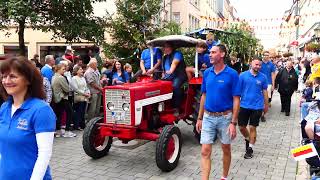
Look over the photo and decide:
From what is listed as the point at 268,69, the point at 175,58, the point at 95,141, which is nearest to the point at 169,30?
the point at 268,69

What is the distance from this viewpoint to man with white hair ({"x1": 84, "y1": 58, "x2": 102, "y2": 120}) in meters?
10.3

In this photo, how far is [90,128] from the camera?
684 cm

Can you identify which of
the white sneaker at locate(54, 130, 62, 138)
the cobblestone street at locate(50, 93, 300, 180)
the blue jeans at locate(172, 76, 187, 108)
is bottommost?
the cobblestone street at locate(50, 93, 300, 180)

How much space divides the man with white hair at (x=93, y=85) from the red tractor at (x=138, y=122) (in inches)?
122

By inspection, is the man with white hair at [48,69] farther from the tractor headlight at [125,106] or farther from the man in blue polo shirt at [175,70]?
the tractor headlight at [125,106]

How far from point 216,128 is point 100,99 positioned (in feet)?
19.3

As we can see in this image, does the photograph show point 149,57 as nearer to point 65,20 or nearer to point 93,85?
point 93,85

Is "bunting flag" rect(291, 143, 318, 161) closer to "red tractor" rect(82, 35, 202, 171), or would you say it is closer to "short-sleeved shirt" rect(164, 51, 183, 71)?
"red tractor" rect(82, 35, 202, 171)

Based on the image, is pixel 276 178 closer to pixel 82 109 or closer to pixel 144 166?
pixel 144 166

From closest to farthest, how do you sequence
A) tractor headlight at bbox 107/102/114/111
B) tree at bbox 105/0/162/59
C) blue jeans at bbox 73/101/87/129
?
tractor headlight at bbox 107/102/114/111 → blue jeans at bbox 73/101/87/129 → tree at bbox 105/0/162/59

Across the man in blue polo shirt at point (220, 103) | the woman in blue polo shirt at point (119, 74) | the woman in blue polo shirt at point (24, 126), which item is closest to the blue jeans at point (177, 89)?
the man in blue polo shirt at point (220, 103)

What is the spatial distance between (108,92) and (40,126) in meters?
4.03

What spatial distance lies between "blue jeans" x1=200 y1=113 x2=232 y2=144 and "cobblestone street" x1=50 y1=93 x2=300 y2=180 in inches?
39.5

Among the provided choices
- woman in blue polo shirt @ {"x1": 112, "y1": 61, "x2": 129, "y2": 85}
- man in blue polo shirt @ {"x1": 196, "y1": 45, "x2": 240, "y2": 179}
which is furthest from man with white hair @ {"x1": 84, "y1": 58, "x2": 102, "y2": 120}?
man in blue polo shirt @ {"x1": 196, "y1": 45, "x2": 240, "y2": 179}
